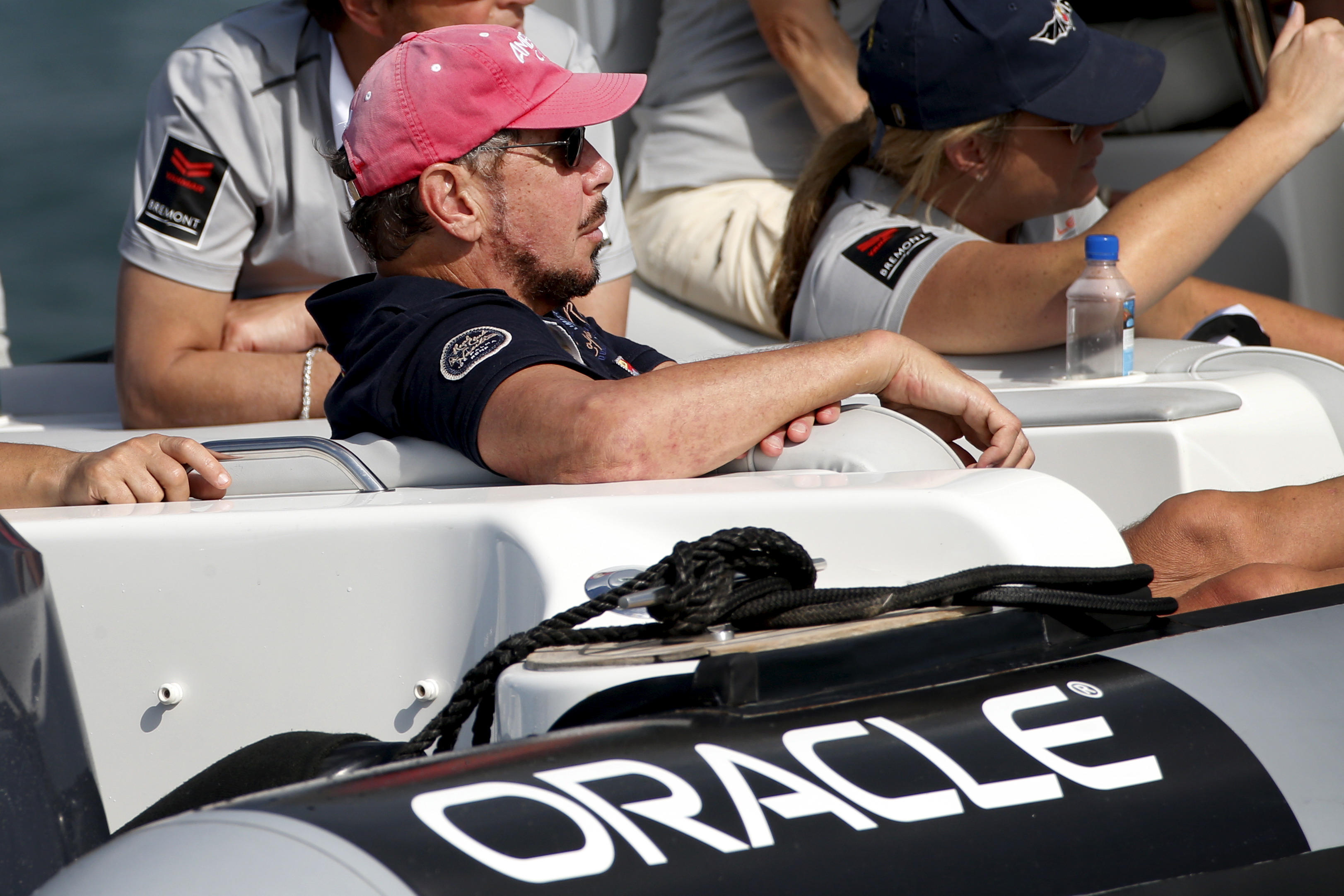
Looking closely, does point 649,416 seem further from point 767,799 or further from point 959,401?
point 767,799

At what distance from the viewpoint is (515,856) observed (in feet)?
1.82

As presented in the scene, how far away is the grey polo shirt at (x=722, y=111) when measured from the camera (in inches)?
110

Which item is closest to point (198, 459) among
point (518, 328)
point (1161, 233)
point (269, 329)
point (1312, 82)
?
point (518, 328)

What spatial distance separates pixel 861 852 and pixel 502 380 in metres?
0.65

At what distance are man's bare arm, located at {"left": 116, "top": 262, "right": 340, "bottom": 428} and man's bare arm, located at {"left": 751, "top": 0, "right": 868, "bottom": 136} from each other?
1.26 metres

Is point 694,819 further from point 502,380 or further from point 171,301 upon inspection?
point 171,301

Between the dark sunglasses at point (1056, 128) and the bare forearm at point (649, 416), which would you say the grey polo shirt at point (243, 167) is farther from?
the dark sunglasses at point (1056, 128)

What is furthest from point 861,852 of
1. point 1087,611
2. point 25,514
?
point 25,514

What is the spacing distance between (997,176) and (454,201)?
3.80ft

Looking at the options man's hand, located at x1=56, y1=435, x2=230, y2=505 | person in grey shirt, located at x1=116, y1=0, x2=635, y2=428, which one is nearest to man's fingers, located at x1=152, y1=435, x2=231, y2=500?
man's hand, located at x1=56, y1=435, x2=230, y2=505

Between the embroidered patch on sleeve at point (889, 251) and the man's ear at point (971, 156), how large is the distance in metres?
0.16

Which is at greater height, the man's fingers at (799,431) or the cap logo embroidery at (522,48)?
the cap logo embroidery at (522,48)

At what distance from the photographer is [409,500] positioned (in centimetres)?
100

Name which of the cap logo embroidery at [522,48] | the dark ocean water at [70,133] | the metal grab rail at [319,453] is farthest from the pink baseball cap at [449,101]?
the dark ocean water at [70,133]
